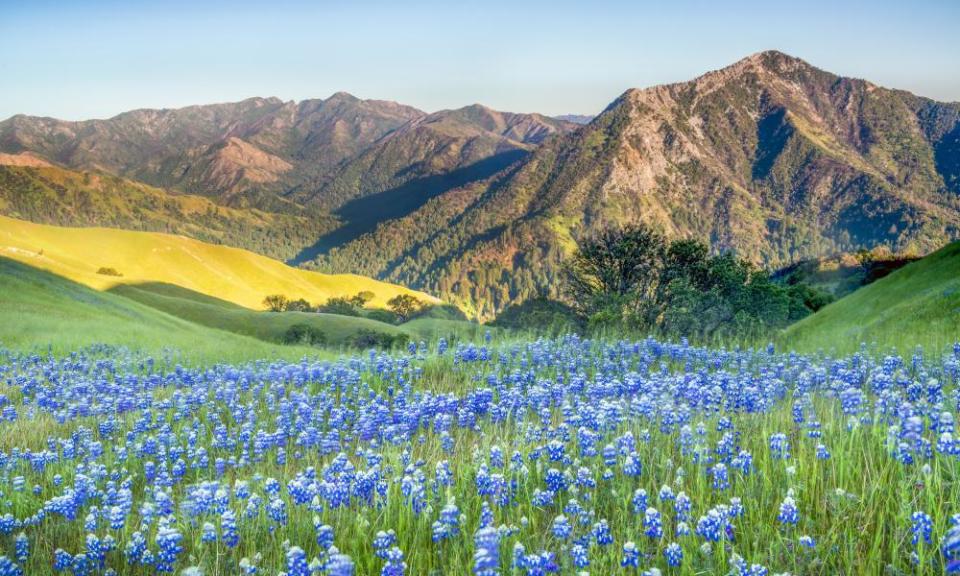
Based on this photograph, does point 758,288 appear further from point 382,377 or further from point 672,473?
point 672,473

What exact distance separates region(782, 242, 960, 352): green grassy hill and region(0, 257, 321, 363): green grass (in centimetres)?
1974

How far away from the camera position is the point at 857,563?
472 centimetres

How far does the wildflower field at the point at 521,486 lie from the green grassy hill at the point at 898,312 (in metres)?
9.71

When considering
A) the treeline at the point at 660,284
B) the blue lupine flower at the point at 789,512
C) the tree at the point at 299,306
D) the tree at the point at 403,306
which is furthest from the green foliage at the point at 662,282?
the tree at the point at 403,306

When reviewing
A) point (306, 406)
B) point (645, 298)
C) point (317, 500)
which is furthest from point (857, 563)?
point (645, 298)

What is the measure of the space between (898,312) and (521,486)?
27.2m

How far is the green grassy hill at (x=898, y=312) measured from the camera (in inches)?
819

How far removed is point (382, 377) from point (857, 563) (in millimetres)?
9340

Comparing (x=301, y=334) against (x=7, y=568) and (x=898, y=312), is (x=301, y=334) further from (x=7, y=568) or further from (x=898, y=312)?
(x=7, y=568)

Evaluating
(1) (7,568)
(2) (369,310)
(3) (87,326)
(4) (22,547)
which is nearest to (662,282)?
(3) (87,326)

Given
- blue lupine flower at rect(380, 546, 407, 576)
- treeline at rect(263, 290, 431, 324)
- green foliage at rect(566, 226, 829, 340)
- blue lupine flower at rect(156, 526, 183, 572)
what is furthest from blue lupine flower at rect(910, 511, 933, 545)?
treeline at rect(263, 290, 431, 324)

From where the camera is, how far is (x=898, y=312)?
2753cm

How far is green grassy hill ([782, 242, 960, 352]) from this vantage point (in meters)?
20.8

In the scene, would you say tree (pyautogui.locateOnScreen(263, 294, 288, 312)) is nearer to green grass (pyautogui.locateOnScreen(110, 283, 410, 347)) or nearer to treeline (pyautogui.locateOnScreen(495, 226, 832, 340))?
green grass (pyautogui.locateOnScreen(110, 283, 410, 347))
